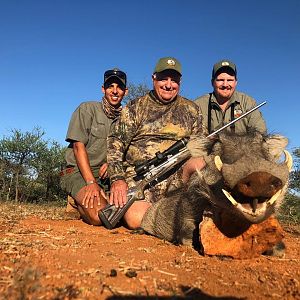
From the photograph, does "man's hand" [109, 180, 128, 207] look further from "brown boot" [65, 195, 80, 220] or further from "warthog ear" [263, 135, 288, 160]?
"warthog ear" [263, 135, 288, 160]

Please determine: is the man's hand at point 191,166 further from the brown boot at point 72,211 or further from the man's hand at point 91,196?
the brown boot at point 72,211

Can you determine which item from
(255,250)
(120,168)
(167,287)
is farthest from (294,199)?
(167,287)

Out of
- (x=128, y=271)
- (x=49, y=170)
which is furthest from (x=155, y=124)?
(x=49, y=170)

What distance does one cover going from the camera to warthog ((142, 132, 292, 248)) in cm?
293

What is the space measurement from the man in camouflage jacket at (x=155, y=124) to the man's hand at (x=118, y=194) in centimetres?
49

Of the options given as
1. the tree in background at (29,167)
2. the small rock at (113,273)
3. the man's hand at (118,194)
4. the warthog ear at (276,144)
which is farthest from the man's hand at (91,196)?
the tree in background at (29,167)

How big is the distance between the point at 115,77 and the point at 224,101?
71.9 inches

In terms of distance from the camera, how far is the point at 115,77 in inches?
260

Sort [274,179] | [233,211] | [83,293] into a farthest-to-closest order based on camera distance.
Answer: [233,211] < [274,179] < [83,293]

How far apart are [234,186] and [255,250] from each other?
3.01ft

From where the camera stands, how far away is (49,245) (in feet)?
12.0

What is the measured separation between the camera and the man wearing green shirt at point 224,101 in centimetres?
668

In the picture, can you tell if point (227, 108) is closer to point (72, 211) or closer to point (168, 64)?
point (168, 64)

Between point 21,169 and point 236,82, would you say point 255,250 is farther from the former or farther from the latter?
point 21,169
